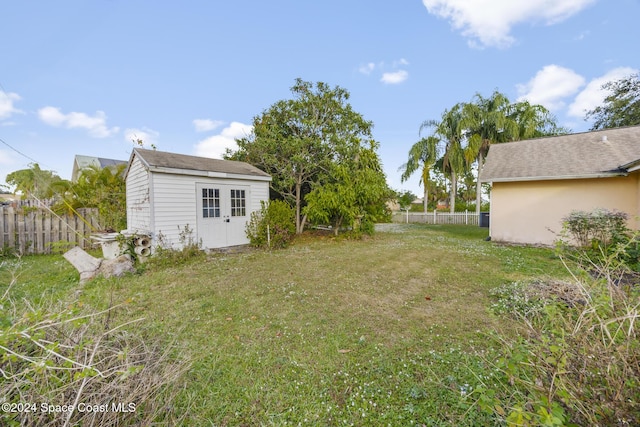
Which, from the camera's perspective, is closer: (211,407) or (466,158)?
(211,407)

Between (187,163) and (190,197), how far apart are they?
46.2 inches

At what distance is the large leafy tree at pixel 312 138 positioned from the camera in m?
10.4

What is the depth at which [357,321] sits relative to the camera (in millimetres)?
3365

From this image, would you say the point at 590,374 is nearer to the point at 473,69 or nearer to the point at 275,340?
the point at 275,340

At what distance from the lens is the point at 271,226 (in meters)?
8.73

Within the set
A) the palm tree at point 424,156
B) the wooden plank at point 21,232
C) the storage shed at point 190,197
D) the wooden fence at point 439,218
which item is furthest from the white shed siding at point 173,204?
the palm tree at point 424,156

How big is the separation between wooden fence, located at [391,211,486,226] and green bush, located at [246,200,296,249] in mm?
14880

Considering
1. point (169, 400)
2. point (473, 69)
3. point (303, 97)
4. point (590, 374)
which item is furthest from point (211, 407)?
point (473, 69)

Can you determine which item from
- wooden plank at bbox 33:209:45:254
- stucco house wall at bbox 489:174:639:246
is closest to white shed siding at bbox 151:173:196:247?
wooden plank at bbox 33:209:45:254

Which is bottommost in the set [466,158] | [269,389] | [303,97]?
[269,389]

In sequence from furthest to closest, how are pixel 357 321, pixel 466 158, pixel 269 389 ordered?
pixel 466 158 < pixel 357 321 < pixel 269 389

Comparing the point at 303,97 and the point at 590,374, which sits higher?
the point at 303,97

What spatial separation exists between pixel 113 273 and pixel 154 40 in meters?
7.36

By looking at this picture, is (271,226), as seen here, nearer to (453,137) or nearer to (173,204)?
(173,204)
